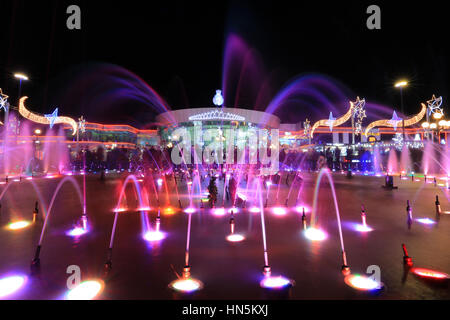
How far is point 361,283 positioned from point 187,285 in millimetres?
3857

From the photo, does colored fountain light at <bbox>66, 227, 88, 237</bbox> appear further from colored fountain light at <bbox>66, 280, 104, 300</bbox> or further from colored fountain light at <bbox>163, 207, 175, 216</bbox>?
colored fountain light at <bbox>66, 280, 104, 300</bbox>

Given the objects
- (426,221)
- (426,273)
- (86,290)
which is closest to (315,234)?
(426,273)

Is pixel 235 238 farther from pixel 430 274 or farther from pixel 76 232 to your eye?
pixel 76 232

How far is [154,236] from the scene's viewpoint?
27.5ft

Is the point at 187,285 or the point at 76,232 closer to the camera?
the point at 187,285

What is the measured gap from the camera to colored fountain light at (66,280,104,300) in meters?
4.71

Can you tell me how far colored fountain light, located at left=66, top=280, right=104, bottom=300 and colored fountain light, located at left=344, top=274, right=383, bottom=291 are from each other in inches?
215

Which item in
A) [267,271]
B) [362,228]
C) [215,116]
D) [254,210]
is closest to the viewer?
[267,271]

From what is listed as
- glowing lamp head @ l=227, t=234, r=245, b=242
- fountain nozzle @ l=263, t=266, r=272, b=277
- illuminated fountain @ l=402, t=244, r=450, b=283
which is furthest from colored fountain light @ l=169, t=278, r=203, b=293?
illuminated fountain @ l=402, t=244, r=450, b=283

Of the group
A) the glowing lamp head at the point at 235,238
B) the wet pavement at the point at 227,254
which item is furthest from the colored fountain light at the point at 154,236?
the glowing lamp head at the point at 235,238

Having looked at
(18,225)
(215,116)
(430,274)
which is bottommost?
(430,274)
